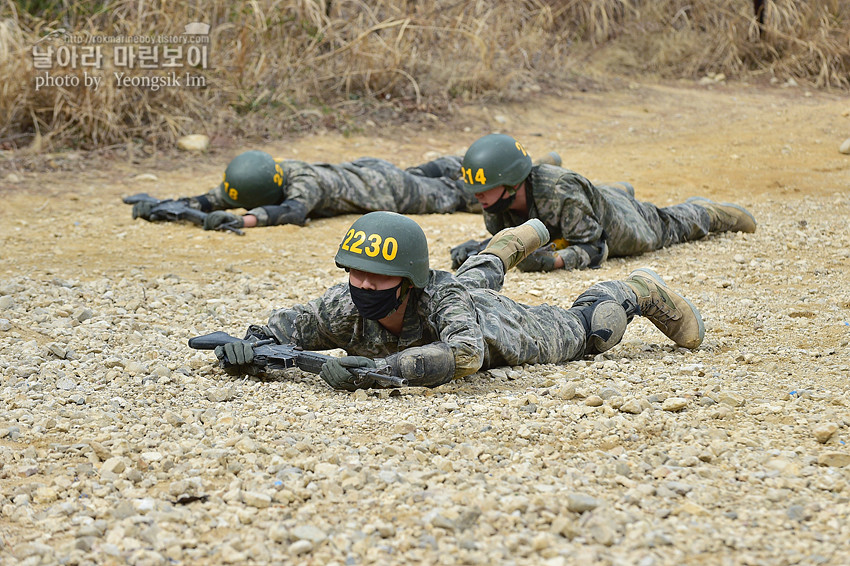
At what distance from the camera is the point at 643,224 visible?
657cm

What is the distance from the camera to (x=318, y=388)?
3.83m

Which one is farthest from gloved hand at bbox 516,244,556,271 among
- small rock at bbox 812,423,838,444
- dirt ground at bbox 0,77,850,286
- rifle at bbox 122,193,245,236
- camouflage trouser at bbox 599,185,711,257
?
small rock at bbox 812,423,838,444

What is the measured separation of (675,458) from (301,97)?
28.1 feet

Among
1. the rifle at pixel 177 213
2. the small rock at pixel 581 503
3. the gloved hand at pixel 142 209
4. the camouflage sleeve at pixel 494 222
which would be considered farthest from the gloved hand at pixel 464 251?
the small rock at pixel 581 503

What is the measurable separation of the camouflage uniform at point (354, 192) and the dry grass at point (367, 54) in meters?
2.31

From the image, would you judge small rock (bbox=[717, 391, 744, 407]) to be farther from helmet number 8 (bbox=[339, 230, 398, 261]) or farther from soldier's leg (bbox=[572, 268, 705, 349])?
helmet number 8 (bbox=[339, 230, 398, 261])

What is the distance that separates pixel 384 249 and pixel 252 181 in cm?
436

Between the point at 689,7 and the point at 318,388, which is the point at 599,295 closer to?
the point at 318,388

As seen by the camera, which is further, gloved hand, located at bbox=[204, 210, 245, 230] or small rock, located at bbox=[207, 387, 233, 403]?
gloved hand, located at bbox=[204, 210, 245, 230]

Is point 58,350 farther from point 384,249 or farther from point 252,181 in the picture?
point 252,181

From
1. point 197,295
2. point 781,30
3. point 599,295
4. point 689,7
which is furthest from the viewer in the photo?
point 689,7

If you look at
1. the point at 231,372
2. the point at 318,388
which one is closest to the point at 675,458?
the point at 318,388

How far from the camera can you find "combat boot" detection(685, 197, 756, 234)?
7.13 meters

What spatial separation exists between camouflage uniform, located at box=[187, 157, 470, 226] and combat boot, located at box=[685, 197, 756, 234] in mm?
2166
